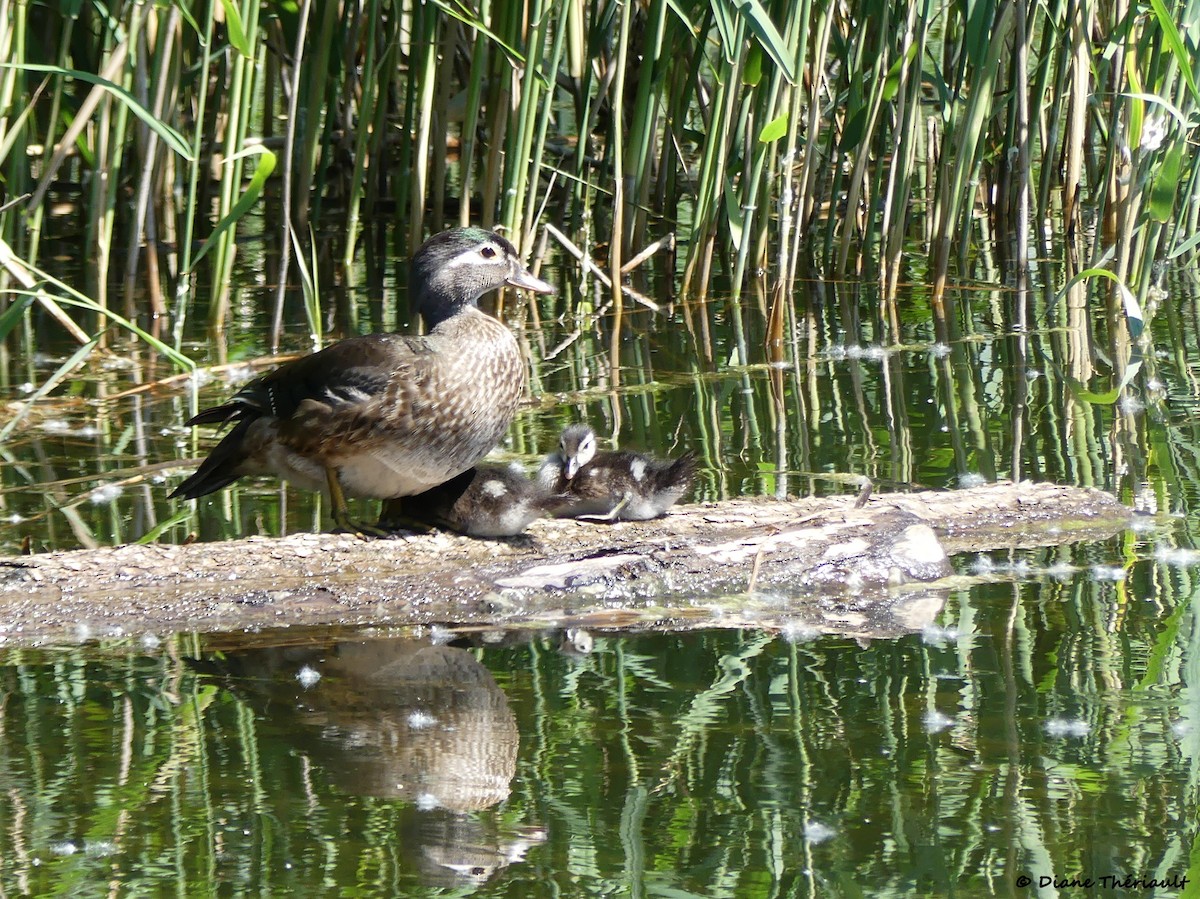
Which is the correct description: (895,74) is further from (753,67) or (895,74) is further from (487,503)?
(487,503)

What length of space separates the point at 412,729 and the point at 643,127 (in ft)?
14.6

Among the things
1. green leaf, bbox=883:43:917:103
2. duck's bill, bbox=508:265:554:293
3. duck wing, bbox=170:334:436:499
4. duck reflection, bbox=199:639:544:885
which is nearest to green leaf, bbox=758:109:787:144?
green leaf, bbox=883:43:917:103

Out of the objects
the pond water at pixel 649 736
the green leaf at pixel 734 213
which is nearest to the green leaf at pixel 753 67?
the green leaf at pixel 734 213

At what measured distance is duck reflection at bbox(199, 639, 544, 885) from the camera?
9.02ft

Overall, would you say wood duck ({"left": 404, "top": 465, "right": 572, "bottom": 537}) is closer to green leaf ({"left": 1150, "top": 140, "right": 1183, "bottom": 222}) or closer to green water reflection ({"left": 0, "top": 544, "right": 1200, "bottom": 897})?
green water reflection ({"left": 0, "top": 544, "right": 1200, "bottom": 897})

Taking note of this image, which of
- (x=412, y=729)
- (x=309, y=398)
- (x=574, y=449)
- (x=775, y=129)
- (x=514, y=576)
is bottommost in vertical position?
(x=412, y=729)

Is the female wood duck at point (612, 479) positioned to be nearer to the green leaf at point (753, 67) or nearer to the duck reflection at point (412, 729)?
the duck reflection at point (412, 729)

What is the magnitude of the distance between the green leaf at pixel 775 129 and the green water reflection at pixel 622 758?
2.73 m

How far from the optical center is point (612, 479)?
4.32m

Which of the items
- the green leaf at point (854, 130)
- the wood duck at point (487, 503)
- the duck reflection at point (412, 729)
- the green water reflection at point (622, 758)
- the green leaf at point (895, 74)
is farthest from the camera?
the green leaf at point (854, 130)

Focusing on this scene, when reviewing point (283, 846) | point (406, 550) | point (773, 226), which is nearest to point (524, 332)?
point (773, 226)

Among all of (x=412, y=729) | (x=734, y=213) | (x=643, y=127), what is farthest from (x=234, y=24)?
(x=643, y=127)

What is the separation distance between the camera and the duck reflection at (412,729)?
2748 mm

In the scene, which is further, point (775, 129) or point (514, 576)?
point (775, 129)
